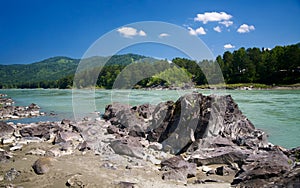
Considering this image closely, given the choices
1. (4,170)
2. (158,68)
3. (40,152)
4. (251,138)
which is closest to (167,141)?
(251,138)

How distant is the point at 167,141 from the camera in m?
9.72

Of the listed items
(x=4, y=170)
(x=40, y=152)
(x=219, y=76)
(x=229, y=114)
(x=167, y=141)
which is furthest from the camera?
(x=219, y=76)

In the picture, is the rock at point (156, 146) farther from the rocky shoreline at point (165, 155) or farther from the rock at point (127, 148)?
the rock at point (127, 148)

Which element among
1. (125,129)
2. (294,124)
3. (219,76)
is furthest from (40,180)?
(219,76)

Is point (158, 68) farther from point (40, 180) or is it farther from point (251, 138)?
point (40, 180)

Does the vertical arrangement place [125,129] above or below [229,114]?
below

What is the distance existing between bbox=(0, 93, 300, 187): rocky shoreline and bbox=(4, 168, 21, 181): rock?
2 centimetres

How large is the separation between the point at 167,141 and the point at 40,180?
492cm

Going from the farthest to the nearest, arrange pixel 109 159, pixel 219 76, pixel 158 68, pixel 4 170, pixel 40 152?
pixel 219 76, pixel 158 68, pixel 40 152, pixel 109 159, pixel 4 170

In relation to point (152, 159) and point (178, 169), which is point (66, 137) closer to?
point (152, 159)

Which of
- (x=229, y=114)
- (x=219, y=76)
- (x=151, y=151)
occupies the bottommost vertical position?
(x=151, y=151)

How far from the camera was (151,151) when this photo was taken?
8.96 metres

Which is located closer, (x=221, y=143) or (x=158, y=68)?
(x=221, y=143)

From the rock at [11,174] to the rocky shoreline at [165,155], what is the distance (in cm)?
2
